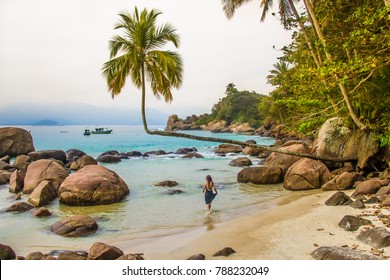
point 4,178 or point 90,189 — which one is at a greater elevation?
point 90,189

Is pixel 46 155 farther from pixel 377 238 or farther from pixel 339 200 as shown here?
pixel 377 238

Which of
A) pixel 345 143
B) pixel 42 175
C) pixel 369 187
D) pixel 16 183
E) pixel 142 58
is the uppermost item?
pixel 142 58

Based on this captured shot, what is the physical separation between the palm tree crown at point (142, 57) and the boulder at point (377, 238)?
8.36 metres

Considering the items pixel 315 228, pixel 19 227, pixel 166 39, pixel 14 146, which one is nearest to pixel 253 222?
pixel 315 228

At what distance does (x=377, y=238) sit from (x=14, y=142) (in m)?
33.3

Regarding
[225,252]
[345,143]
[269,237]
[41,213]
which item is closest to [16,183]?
[41,213]

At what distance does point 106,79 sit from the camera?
11.7 m

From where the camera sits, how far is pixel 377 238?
530 cm

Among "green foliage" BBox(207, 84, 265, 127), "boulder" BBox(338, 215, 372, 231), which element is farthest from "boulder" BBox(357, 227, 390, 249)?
"green foliage" BBox(207, 84, 265, 127)

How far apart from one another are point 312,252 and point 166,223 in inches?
191

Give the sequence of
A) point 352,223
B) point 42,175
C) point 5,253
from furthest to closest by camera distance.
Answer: point 42,175 < point 352,223 < point 5,253

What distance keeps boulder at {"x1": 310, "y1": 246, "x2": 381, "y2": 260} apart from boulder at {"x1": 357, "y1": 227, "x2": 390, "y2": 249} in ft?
2.17

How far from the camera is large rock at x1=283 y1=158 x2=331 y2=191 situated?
40.5 ft

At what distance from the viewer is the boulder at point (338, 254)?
4571mm
